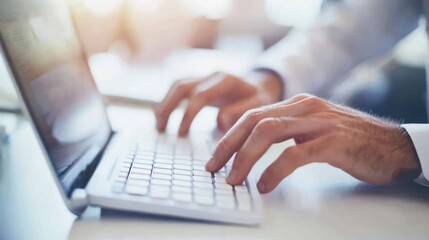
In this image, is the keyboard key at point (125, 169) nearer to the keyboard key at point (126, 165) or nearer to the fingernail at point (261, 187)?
the keyboard key at point (126, 165)

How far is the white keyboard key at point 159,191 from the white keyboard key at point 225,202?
5 centimetres

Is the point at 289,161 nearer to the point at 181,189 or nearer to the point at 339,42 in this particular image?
the point at 181,189

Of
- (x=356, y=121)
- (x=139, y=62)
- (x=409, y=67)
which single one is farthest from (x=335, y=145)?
(x=139, y=62)

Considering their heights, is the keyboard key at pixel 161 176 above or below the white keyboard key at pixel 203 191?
above

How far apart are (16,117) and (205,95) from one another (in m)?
0.29

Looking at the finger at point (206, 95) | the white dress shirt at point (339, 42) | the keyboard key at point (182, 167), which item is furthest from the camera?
the white dress shirt at point (339, 42)

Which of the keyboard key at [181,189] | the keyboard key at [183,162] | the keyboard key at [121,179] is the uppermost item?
the keyboard key at [121,179]

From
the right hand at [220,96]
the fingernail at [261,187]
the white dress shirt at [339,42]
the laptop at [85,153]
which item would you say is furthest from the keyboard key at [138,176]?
the white dress shirt at [339,42]

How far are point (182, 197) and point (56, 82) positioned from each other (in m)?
0.19

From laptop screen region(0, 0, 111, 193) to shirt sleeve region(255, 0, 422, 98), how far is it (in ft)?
1.27

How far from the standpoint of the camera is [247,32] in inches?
64.7

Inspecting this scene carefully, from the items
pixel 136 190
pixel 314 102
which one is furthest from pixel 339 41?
pixel 136 190

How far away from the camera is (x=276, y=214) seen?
45 centimetres

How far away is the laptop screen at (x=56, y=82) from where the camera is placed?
0.40 metres
